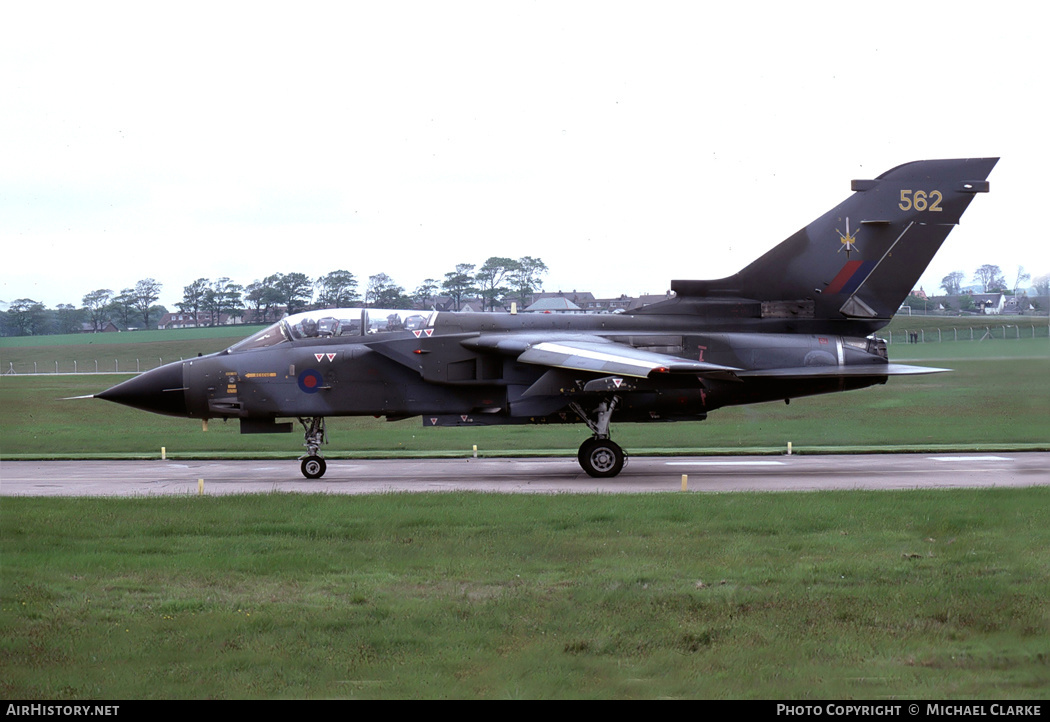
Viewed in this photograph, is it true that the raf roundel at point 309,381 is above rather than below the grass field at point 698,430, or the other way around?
above

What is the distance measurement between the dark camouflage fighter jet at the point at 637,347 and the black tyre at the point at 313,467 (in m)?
0.03

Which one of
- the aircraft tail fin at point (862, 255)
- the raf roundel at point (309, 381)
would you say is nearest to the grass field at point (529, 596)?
the raf roundel at point (309, 381)

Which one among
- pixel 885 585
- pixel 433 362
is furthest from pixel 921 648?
pixel 433 362

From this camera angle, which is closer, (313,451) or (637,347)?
(637,347)

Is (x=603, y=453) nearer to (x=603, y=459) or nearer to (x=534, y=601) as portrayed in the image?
(x=603, y=459)

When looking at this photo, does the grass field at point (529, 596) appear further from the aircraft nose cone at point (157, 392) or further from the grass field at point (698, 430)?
the grass field at point (698, 430)

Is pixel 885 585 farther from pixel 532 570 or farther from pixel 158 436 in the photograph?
pixel 158 436

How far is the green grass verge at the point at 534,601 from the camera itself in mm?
5844

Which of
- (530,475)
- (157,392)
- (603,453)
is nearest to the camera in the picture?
(603,453)

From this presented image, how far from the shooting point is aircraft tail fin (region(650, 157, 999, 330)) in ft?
61.7

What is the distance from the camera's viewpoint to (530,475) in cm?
1875

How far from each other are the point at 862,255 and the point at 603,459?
21.5ft

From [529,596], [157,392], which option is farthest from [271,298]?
[529,596]

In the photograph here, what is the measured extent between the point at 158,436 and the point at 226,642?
78.8ft
